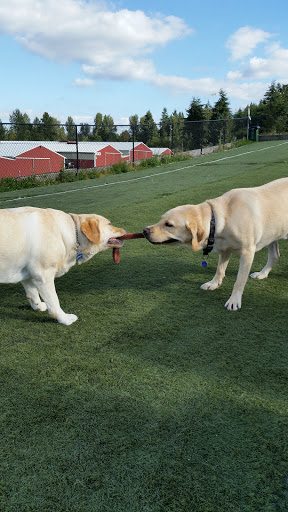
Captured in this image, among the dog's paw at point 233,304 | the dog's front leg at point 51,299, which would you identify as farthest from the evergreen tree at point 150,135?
the dog's front leg at point 51,299

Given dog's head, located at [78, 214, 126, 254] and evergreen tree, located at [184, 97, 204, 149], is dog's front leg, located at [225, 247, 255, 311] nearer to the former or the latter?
dog's head, located at [78, 214, 126, 254]

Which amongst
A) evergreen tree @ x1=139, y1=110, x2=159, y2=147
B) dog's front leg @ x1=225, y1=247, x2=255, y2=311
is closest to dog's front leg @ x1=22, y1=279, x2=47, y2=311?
dog's front leg @ x1=225, y1=247, x2=255, y2=311

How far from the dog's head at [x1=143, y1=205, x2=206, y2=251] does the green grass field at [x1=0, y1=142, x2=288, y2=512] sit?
604 millimetres

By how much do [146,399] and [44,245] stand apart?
4.90ft

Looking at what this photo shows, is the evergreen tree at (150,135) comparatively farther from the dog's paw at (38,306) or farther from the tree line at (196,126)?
the dog's paw at (38,306)

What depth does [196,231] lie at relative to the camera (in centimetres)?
346

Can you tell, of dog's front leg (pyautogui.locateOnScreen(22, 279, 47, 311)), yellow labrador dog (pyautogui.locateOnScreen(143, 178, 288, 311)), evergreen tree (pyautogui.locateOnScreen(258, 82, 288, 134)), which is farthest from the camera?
evergreen tree (pyautogui.locateOnScreen(258, 82, 288, 134))

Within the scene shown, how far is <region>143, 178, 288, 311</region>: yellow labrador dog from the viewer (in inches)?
140

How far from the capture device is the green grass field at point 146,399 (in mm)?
1754

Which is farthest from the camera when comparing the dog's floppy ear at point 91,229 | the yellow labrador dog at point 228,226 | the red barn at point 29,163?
the red barn at point 29,163

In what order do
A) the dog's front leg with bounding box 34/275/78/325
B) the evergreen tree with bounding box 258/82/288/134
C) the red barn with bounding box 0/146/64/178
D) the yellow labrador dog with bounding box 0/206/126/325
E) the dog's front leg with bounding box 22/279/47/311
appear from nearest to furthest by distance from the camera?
the yellow labrador dog with bounding box 0/206/126/325
the dog's front leg with bounding box 34/275/78/325
the dog's front leg with bounding box 22/279/47/311
the evergreen tree with bounding box 258/82/288/134
the red barn with bounding box 0/146/64/178

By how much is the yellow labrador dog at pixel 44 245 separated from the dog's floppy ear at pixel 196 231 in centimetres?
79

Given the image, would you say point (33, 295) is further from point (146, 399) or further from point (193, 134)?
point (193, 134)

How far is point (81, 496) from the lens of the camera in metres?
1.72
